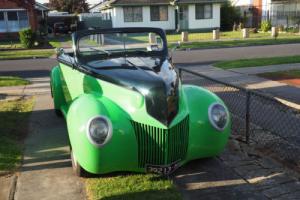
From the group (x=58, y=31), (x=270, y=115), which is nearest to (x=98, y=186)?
(x=270, y=115)

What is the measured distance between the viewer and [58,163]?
16.8 ft

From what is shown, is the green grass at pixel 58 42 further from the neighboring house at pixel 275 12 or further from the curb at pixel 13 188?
the curb at pixel 13 188

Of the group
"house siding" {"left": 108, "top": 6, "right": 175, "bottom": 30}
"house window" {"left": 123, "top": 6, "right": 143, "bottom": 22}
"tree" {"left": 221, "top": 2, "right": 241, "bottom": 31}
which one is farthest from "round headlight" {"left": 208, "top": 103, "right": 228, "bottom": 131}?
"tree" {"left": 221, "top": 2, "right": 241, "bottom": 31}

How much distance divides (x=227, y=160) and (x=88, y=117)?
6.38 feet

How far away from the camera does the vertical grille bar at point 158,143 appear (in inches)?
164

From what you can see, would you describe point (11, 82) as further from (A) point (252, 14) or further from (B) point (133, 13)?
(A) point (252, 14)

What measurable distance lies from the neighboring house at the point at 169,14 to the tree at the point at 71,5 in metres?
17.3

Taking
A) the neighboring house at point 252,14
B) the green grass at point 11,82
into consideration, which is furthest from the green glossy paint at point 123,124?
the neighboring house at point 252,14

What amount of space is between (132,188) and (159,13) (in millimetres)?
35356

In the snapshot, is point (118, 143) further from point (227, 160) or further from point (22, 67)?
point (22, 67)

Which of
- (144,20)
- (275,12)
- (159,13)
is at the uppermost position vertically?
(159,13)

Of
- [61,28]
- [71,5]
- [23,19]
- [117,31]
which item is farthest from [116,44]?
[71,5]

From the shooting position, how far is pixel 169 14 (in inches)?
1521

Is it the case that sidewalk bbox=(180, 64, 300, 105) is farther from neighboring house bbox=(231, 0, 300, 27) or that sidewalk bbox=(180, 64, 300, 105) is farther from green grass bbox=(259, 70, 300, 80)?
neighboring house bbox=(231, 0, 300, 27)
